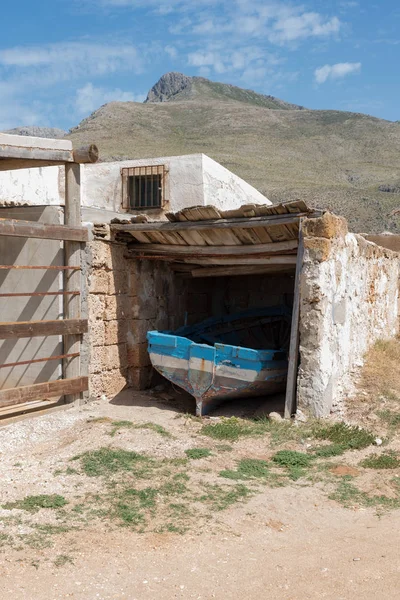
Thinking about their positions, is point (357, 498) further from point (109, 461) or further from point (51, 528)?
point (51, 528)

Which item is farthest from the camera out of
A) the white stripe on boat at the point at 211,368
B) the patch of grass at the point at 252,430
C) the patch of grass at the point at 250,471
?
the white stripe on boat at the point at 211,368

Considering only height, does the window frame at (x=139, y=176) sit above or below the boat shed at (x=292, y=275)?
above

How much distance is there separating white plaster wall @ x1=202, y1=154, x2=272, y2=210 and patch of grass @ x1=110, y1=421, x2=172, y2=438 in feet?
18.5

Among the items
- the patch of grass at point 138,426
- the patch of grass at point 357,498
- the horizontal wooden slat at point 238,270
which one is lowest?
the patch of grass at point 138,426

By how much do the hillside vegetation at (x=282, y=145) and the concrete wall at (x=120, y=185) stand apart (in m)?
16.7

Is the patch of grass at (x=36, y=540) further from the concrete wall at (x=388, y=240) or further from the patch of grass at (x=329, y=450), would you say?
the concrete wall at (x=388, y=240)

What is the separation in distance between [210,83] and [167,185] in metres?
83.1

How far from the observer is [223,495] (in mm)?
5574

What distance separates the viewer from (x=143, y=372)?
10016 mm

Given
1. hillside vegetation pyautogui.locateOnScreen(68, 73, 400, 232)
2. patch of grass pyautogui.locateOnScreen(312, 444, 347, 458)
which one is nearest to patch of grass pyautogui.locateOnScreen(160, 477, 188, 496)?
patch of grass pyautogui.locateOnScreen(312, 444, 347, 458)

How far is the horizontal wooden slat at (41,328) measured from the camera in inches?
300

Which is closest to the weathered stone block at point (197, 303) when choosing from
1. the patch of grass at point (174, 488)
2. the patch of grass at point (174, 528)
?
the patch of grass at point (174, 488)

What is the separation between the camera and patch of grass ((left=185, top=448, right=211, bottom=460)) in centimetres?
656

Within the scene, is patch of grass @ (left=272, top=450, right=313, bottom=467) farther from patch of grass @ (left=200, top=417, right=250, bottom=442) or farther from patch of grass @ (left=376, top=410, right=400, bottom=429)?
patch of grass @ (left=376, top=410, right=400, bottom=429)
